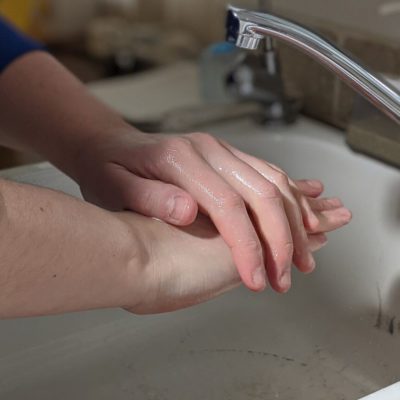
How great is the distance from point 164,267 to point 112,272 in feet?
0.13

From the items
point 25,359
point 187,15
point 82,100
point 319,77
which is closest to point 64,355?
point 25,359

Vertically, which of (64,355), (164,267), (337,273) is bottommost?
(64,355)

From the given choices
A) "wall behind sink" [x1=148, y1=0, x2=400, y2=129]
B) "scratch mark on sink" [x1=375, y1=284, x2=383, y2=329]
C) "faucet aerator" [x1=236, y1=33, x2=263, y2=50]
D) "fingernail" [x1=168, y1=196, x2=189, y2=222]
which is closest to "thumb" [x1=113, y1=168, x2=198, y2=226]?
"fingernail" [x1=168, y1=196, x2=189, y2=222]

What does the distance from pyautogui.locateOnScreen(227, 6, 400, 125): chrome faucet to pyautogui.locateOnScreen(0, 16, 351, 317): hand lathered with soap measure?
9 cm

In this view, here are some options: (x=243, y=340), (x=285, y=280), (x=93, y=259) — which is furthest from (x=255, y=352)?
(x=93, y=259)

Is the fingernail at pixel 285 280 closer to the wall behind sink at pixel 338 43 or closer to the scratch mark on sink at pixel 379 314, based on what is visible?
the scratch mark on sink at pixel 379 314

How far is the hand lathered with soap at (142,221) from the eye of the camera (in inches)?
16.7

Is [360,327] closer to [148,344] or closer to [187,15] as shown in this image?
[148,344]

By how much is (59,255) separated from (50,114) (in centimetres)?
27

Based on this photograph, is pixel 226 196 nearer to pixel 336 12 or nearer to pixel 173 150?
pixel 173 150

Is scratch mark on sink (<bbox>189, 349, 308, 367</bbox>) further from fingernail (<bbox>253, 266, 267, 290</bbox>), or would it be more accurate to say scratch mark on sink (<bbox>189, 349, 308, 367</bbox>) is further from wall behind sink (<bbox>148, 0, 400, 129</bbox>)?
wall behind sink (<bbox>148, 0, 400, 129</bbox>)

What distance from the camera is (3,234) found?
0.40 meters

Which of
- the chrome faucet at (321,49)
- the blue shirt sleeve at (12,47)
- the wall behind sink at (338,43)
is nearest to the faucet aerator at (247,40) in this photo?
the chrome faucet at (321,49)

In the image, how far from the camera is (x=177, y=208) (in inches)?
19.9
